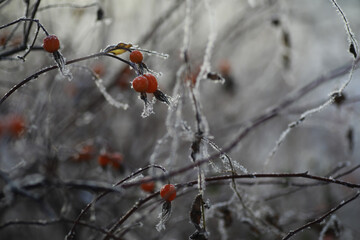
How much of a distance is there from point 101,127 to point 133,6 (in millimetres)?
1202

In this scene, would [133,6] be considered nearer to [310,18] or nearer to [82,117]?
[82,117]

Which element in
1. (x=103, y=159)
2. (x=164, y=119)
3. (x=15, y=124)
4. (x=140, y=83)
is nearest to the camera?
(x=140, y=83)

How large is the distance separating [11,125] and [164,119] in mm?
1357

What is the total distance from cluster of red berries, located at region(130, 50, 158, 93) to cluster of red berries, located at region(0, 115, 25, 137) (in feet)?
4.16

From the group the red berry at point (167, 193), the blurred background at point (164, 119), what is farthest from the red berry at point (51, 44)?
the red berry at point (167, 193)

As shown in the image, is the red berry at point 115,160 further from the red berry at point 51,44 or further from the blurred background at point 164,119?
the red berry at point 51,44

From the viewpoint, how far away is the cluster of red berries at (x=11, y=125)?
201 cm

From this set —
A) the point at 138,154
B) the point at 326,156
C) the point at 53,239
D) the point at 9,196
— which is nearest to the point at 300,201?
the point at 326,156

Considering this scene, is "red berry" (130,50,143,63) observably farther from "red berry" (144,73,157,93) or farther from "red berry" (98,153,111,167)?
"red berry" (98,153,111,167)

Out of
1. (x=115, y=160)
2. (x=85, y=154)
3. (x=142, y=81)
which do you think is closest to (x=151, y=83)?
(x=142, y=81)

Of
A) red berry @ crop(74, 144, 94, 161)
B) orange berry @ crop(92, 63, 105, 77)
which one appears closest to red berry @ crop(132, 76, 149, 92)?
red berry @ crop(74, 144, 94, 161)

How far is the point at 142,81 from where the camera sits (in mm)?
945

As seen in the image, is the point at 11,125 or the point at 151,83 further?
the point at 11,125

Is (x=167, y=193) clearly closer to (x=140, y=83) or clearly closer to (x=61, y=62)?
(x=140, y=83)
